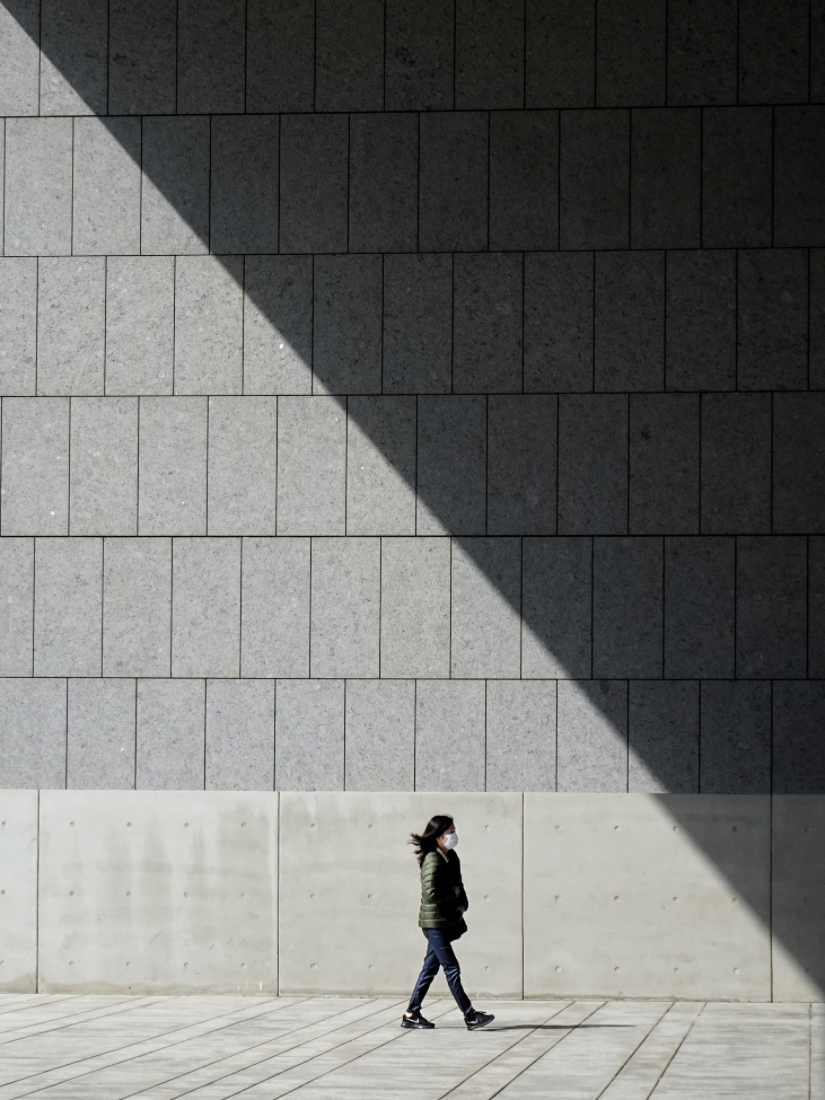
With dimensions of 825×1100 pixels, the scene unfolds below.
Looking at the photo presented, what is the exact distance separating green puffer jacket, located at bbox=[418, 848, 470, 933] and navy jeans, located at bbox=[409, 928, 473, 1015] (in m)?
0.08

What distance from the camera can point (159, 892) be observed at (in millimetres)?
15039

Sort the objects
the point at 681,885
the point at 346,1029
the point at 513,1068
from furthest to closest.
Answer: the point at 681,885 < the point at 346,1029 < the point at 513,1068

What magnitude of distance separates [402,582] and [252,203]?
4128 millimetres

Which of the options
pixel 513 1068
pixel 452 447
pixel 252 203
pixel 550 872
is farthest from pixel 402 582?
pixel 513 1068

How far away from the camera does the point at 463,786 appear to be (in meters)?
14.9

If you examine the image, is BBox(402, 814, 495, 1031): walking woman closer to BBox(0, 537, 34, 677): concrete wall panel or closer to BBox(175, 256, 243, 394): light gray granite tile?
BBox(0, 537, 34, 677): concrete wall panel

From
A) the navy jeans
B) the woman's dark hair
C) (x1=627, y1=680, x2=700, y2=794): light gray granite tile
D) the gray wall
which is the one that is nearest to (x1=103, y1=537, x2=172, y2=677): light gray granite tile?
the gray wall

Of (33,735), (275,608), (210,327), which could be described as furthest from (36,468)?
(275,608)

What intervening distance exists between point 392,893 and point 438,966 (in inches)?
83.9

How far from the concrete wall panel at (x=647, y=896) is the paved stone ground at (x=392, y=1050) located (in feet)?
0.95

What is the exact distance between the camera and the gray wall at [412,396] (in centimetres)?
1479

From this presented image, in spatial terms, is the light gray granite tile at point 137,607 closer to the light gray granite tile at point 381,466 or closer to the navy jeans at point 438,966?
the light gray granite tile at point 381,466

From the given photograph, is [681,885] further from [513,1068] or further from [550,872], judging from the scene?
[513,1068]

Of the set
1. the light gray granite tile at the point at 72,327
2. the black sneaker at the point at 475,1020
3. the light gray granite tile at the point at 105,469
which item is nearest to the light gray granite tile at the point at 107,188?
the light gray granite tile at the point at 72,327
